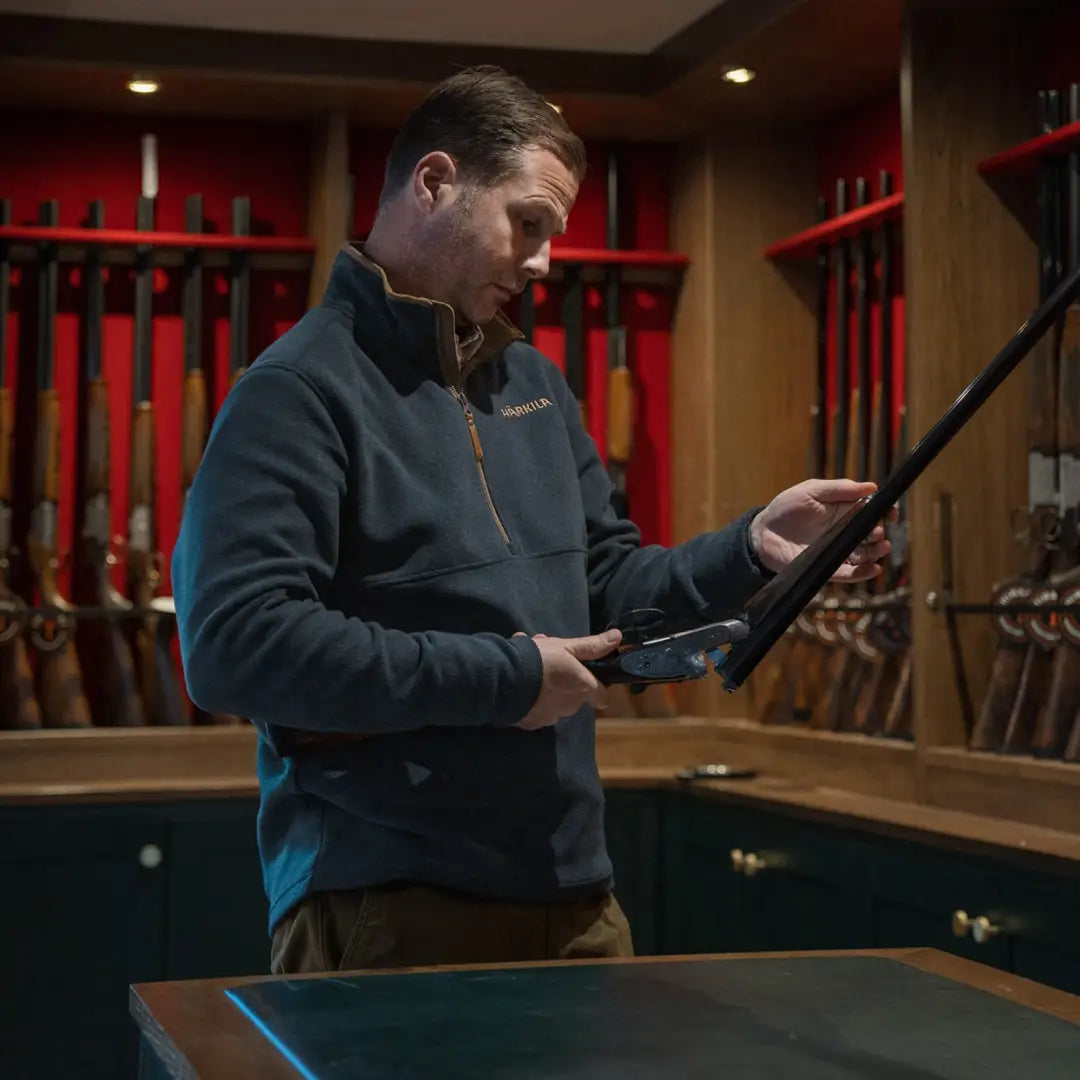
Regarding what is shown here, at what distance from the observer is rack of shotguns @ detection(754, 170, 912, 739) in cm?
391

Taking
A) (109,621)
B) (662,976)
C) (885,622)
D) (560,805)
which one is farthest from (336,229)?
(662,976)

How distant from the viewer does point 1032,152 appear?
3.53 meters

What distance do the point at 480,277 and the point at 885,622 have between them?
2097 millimetres

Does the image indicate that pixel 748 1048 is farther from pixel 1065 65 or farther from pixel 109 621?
pixel 109 621

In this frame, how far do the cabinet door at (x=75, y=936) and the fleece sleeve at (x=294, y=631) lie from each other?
228 cm

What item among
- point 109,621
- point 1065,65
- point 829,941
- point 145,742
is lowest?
point 829,941

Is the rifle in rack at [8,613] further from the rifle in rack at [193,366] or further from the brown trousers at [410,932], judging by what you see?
the brown trousers at [410,932]

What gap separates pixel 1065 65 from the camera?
3.70 m

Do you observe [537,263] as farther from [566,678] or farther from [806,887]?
[806,887]

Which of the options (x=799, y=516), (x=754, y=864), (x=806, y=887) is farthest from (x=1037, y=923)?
(x=799, y=516)

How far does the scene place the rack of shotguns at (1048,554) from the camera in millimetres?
3297

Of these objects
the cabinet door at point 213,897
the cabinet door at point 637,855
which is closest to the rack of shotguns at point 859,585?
the cabinet door at point 637,855

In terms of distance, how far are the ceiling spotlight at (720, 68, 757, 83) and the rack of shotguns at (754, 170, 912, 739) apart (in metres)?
0.35

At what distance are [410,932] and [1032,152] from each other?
2347 mm
